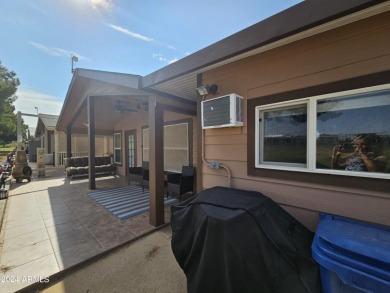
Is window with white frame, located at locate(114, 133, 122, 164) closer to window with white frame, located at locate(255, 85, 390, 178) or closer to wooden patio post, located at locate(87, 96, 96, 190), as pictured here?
wooden patio post, located at locate(87, 96, 96, 190)

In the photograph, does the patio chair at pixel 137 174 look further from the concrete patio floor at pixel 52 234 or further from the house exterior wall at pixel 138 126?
the concrete patio floor at pixel 52 234

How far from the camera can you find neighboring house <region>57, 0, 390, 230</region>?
51.2 inches

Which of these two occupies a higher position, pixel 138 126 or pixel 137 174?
pixel 138 126

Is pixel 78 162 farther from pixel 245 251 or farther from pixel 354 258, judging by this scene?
pixel 354 258

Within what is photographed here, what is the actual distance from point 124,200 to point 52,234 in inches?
68.1

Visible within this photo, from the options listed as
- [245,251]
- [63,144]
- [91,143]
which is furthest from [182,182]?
[63,144]

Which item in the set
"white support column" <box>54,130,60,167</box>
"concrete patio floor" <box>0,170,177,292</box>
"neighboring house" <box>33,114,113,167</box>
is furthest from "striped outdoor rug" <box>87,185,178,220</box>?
"white support column" <box>54,130,60,167</box>

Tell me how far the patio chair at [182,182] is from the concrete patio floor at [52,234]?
0.47 metres

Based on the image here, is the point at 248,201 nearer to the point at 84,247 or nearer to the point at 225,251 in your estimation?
the point at 225,251

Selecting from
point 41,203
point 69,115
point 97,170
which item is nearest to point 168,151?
point 41,203

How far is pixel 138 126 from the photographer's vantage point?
6.95 m

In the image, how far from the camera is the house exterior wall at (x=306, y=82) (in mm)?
1308

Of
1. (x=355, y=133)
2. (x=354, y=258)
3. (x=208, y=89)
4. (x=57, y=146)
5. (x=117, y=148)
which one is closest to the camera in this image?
(x=354, y=258)

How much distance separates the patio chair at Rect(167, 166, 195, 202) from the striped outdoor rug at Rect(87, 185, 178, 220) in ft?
1.35
